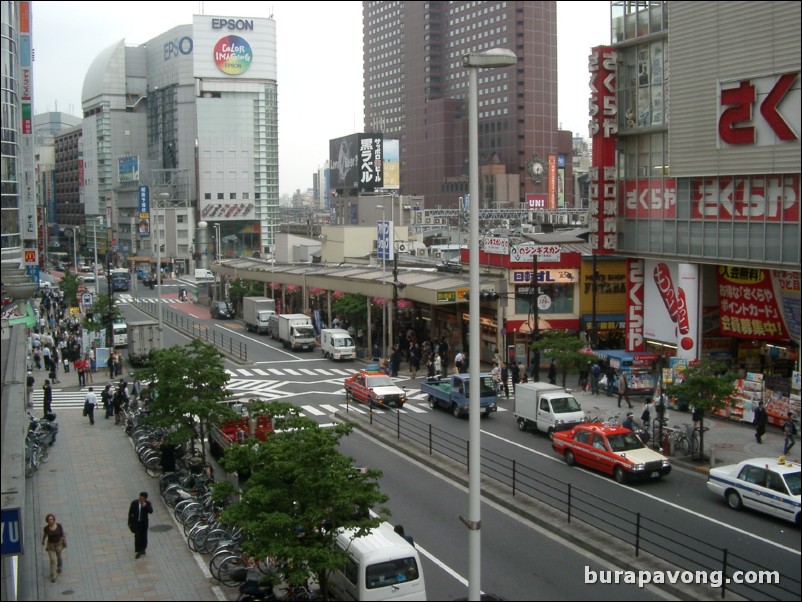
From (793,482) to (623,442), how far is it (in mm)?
5518

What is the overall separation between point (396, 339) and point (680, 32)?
119ft

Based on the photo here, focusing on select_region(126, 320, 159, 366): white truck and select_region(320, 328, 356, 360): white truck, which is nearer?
select_region(126, 320, 159, 366): white truck

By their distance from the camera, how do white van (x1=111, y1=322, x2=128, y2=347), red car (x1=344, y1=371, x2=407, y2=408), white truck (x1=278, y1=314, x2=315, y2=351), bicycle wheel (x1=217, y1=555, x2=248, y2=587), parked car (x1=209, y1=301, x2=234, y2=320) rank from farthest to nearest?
1. parked car (x1=209, y1=301, x2=234, y2=320)
2. white truck (x1=278, y1=314, x2=315, y2=351)
3. white van (x1=111, y1=322, x2=128, y2=347)
4. red car (x1=344, y1=371, x2=407, y2=408)
5. bicycle wheel (x1=217, y1=555, x2=248, y2=587)

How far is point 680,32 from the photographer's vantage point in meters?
16.9

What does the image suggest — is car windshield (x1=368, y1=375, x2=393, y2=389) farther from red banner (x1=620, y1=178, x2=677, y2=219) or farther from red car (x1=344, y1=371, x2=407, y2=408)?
red banner (x1=620, y1=178, x2=677, y2=219)

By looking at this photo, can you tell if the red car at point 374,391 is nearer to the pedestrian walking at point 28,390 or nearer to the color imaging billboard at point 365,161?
the pedestrian walking at point 28,390

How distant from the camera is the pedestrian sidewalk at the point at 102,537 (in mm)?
15242

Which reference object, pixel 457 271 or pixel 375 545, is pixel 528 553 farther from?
pixel 457 271

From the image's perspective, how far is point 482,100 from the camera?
163 meters

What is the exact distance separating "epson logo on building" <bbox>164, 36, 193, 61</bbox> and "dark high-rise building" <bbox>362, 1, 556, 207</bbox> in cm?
4858

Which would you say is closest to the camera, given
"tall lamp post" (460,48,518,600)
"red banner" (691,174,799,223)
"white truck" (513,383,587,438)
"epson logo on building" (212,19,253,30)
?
"tall lamp post" (460,48,518,600)

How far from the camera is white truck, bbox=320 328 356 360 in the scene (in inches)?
1975

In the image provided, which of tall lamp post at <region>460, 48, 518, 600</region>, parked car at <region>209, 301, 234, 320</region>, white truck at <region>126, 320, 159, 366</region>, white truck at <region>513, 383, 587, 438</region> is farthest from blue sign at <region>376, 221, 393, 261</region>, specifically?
tall lamp post at <region>460, 48, 518, 600</region>

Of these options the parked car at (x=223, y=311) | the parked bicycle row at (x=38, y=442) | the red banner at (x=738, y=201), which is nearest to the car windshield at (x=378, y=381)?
the parked bicycle row at (x=38, y=442)
